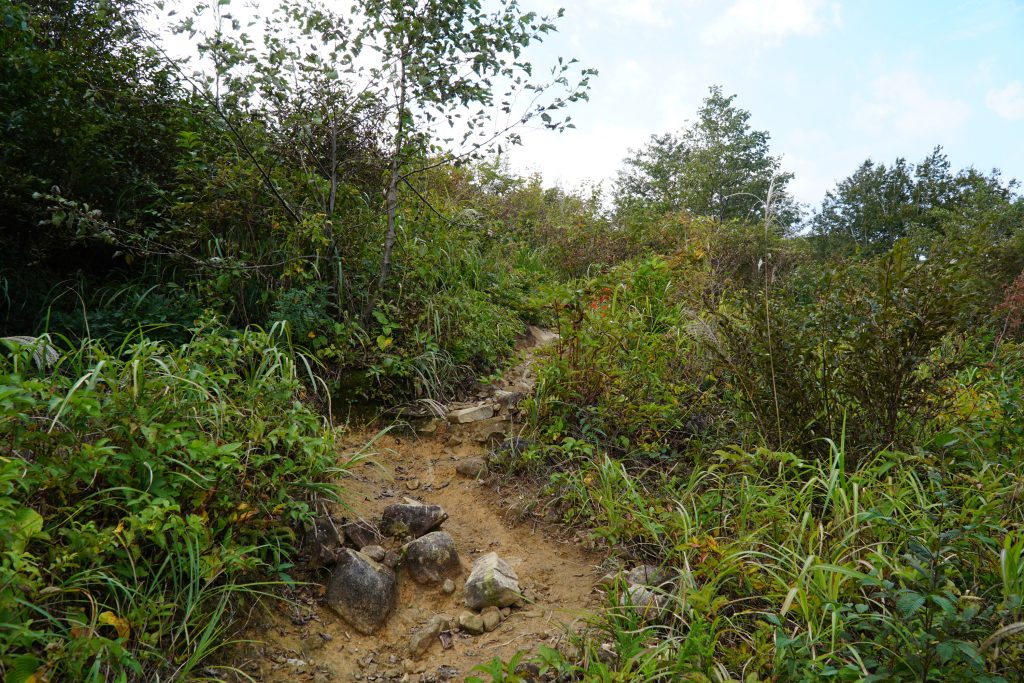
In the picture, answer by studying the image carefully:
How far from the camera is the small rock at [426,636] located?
8.96ft

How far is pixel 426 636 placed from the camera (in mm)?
2773

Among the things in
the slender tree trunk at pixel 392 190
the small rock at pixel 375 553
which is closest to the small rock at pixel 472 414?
the slender tree trunk at pixel 392 190

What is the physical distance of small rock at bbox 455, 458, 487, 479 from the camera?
4090mm

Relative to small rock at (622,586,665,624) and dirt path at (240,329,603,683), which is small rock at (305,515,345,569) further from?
small rock at (622,586,665,624)

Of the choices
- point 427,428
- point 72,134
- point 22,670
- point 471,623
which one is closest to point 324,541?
point 471,623

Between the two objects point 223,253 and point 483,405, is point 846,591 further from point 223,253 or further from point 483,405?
point 223,253

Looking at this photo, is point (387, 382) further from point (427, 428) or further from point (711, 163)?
point (711, 163)

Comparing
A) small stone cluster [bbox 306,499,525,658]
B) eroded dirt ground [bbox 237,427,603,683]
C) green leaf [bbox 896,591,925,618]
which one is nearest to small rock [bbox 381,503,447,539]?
small stone cluster [bbox 306,499,525,658]

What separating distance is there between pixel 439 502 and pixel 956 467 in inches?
121

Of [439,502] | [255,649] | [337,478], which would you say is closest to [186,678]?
[255,649]

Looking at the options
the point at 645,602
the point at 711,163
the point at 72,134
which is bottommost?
the point at 645,602

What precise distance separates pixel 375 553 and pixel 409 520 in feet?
0.97

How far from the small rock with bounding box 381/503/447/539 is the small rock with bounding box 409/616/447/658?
1.92 feet

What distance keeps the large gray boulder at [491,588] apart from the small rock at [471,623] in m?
0.07
